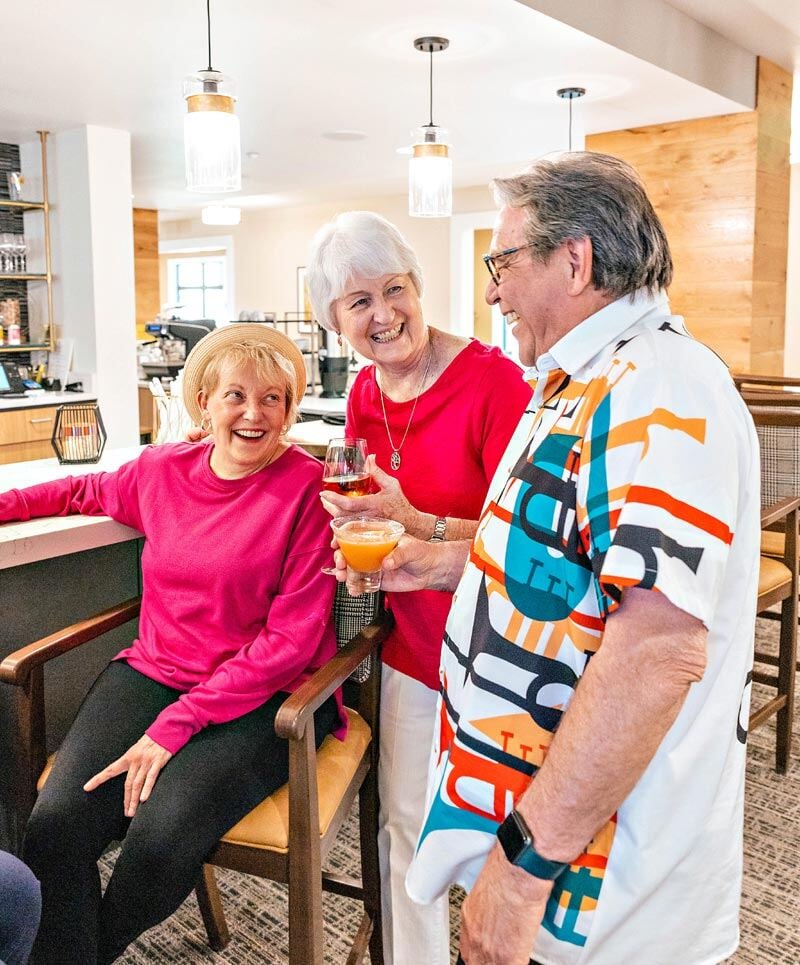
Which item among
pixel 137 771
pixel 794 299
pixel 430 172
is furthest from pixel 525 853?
pixel 794 299

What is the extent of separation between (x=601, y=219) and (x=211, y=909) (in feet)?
5.76

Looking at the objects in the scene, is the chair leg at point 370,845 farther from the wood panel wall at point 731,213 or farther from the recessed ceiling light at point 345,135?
the recessed ceiling light at point 345,135

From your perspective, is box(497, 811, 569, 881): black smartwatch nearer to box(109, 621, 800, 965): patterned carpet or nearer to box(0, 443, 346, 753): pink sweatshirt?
box(0, 443, 346, 753): pink sweatshirt

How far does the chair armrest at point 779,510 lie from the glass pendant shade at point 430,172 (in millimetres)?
1981

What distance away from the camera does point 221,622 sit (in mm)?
1691

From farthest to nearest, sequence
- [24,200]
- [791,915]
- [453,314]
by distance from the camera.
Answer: [453,314], [24,200], [791,915]

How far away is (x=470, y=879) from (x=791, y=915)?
153cm

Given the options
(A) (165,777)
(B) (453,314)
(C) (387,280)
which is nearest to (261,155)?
(B) (453,314)

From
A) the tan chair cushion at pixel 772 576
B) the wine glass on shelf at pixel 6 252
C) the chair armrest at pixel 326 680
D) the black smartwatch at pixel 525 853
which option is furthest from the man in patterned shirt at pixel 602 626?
the wine glass on shelf at pixel 6 252

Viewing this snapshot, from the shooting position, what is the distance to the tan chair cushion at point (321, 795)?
150 cm

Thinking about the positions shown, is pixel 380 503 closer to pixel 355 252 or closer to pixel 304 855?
pixel 355 252

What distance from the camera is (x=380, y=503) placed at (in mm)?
1575

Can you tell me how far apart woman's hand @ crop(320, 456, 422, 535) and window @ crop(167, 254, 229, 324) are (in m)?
11.6

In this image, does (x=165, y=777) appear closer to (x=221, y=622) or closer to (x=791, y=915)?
(x=221, y=622)
